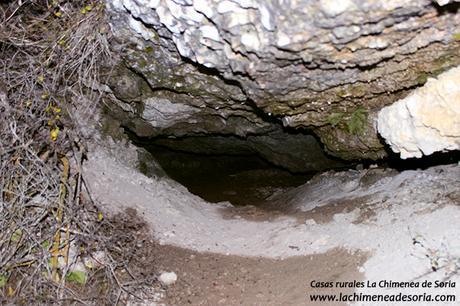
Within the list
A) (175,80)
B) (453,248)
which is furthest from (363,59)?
(175,80)

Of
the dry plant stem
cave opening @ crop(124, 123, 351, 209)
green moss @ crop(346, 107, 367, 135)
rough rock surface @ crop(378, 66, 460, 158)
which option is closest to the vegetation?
green moss @ crop(346, 107, 367, 135)

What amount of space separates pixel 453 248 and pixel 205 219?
205 centimetres

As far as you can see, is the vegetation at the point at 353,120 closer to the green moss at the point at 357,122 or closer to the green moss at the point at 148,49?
the green moss at the point at 357,122

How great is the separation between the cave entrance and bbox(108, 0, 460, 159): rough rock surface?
1.65 meters

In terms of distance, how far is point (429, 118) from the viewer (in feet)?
8.59

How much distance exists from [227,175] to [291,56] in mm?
4034

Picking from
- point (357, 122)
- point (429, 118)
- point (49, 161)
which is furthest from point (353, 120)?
point (49, 161)

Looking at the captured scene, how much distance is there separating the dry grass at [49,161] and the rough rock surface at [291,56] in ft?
1.19

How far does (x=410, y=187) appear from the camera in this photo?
3523 millimetres

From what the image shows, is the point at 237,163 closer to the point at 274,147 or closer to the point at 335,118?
the point at 274,147

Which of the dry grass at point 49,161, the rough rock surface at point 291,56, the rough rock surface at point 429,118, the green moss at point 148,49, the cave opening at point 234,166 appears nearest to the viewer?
the rough rock surface at point 291,56

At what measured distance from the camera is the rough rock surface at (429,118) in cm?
254

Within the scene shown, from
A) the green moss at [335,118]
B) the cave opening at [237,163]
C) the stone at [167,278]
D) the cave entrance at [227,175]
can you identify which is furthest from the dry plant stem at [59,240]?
the cave entrance at [227,175]

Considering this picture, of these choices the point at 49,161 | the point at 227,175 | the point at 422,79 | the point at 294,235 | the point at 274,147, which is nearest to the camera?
the point at 422,79
